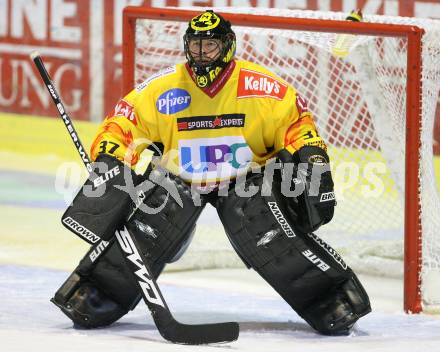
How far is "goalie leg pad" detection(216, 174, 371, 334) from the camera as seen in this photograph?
13.6 ft

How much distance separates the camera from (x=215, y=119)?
416 centimetres

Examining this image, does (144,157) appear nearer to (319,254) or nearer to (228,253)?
(228,253)

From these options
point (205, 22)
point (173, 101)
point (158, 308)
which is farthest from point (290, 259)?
point (205, 22)

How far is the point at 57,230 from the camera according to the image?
6133mm

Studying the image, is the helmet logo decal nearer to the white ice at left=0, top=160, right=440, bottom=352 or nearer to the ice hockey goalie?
the ice hockey goalie

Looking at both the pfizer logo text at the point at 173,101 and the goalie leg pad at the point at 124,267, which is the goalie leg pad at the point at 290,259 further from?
the pfizer logo text at the point at 173,101

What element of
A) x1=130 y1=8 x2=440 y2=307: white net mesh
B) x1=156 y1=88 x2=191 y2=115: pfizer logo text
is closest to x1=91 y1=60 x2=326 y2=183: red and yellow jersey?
x1=156 y1=88 x2=191 y2=115: pfizer logo text

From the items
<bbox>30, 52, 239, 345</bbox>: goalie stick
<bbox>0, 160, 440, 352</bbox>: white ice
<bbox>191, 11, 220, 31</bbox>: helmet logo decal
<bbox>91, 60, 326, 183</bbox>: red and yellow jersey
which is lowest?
<bbox>0, 160, 440, 352</bbox>: white ice

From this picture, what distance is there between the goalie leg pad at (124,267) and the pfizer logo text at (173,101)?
23 centimetres

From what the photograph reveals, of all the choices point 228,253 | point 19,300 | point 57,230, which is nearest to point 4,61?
point 57,230

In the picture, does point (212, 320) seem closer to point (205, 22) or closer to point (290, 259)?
point (290, 259)

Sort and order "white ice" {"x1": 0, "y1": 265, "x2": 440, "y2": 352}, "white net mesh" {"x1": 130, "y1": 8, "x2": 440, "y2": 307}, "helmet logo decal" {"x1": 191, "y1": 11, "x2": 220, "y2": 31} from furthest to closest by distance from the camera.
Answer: "white net mesh" {"x1": 130, "y1": 8, "x2": 440, "y2": 307}
"helmet logo decal" {"x1": 191, "y1": 11, "x2": 220, "y2": 31}
"white ice" {"x1": 0, "y1": 265, "x2": 440, "y2": 352}

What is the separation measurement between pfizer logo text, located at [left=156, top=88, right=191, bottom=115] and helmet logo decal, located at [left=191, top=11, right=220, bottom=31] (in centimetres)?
21

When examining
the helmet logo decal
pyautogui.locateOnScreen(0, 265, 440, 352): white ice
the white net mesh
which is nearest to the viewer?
pyautogui.locateOnScreen(0, 265, 440, 352): white ice
